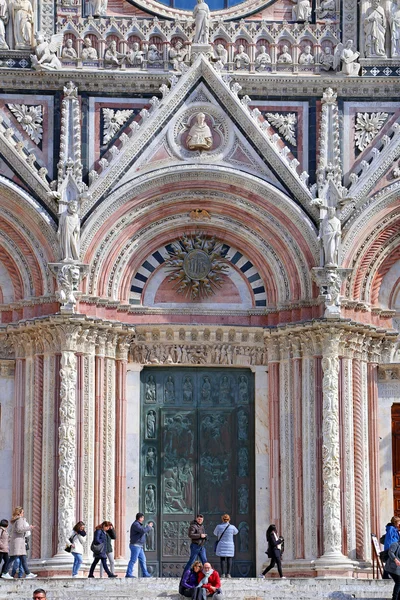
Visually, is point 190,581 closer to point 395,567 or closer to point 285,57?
point 395,567

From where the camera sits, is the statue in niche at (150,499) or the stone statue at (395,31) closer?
the statue in niche at (150,499)

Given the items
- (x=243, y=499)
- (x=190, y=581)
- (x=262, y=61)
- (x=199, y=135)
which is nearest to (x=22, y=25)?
(x=199, y=135)

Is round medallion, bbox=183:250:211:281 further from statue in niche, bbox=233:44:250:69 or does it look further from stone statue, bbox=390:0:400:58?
stone statue, bbox=390:0:400:58

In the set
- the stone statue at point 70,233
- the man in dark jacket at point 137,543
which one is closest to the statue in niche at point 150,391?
the stone statue at point 70,233

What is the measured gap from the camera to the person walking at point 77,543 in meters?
32.3

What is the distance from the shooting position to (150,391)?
35906mm

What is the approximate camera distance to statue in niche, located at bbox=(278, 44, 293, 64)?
119 ft

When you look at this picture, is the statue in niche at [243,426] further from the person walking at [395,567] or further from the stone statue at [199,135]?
the person walking at [395,567]

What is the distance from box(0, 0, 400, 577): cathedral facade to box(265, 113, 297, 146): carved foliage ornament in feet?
0.13

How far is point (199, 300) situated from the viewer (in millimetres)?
36250

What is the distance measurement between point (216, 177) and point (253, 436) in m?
5.23

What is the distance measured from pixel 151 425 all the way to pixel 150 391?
690 millimetres

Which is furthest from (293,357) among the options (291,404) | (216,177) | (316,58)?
(316,58)

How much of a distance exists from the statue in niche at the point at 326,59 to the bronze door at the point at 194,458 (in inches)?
251
